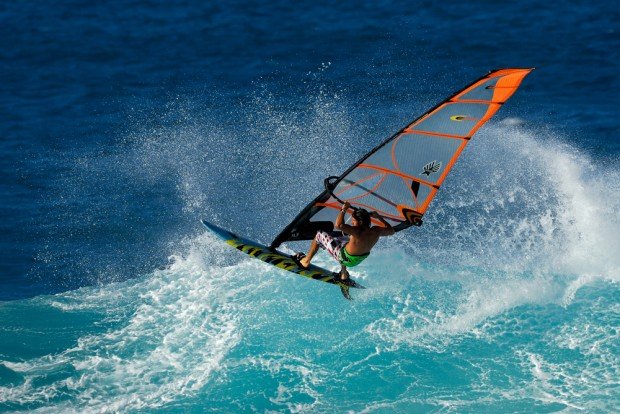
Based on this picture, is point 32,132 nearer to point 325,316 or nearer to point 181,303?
point 181,303

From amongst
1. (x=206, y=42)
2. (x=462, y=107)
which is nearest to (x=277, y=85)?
(x=206, y=42)

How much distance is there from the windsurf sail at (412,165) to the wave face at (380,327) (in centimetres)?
223

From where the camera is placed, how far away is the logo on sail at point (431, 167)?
11.9m

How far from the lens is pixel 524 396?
473 inches

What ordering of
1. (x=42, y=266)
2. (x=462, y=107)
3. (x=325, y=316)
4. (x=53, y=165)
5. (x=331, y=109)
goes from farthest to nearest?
(x=331, y=109)
(x=53, y=165)
(x=42, y=266)
(x=325, y=316)
(x=462, y=107)

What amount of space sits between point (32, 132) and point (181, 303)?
860 cm

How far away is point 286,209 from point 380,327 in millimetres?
4556

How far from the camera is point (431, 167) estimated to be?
38.9 feet

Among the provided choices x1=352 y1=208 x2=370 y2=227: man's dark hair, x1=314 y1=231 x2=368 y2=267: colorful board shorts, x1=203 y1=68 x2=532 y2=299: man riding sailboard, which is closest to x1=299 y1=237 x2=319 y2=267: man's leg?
x1=203 y1=68 x2=532 y2=299: man riding sailboard

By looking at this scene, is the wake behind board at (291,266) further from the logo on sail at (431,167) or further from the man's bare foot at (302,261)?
A: the logo on sail at (431,167)

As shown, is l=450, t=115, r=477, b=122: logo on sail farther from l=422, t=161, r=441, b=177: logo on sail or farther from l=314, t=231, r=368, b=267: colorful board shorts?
l=314, t=231, r=368, b=267: colorful board shorts

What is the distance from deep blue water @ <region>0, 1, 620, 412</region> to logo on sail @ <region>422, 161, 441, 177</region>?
2924mm

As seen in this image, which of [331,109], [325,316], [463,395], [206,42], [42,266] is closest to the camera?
[463,395]

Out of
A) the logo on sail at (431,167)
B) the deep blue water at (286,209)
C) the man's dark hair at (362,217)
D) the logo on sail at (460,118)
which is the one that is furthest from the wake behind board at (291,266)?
the logo on sail at (460,118)
